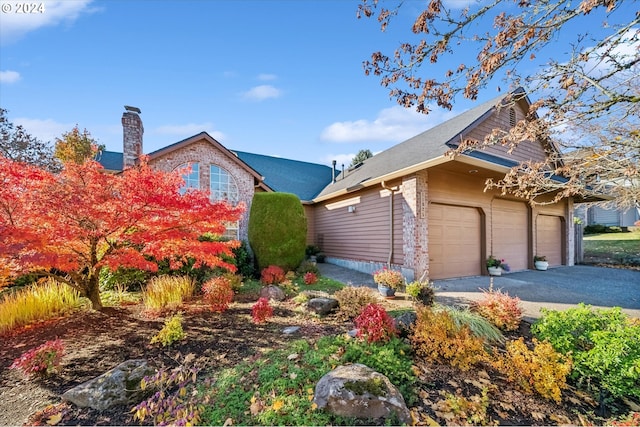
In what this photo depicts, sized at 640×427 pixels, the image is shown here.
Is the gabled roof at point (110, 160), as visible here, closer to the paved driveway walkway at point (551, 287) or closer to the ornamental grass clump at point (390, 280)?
the paved driveway walkway at point (551, 287)

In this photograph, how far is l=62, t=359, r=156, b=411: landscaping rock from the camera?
2.51 metres

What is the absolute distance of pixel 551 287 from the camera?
7.31m

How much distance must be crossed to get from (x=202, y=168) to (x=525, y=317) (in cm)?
1057

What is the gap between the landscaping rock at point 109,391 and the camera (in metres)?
2.51

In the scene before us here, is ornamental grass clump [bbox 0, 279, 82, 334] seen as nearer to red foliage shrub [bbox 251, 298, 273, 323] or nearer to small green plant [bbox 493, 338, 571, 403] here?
red foliage shrub [bbox 251, 298, 273, 323]

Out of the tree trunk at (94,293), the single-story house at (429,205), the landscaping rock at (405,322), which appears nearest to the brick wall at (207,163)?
the single-story house at (429,205)

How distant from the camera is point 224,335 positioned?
4113 mm

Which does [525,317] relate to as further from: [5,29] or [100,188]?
[5,29]

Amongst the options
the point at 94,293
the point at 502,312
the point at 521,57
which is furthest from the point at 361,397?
the point at 94,293

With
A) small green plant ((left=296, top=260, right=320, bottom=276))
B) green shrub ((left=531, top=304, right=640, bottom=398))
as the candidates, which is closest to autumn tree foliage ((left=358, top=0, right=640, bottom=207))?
green shrub ((left=531, top=304, right=640, bottom=398))

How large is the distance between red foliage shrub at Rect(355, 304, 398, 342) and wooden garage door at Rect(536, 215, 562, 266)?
1074 centimetres

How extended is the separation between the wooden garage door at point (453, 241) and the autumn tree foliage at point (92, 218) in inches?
235

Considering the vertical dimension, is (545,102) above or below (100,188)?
above

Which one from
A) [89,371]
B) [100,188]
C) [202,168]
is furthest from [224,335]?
[202,168]
